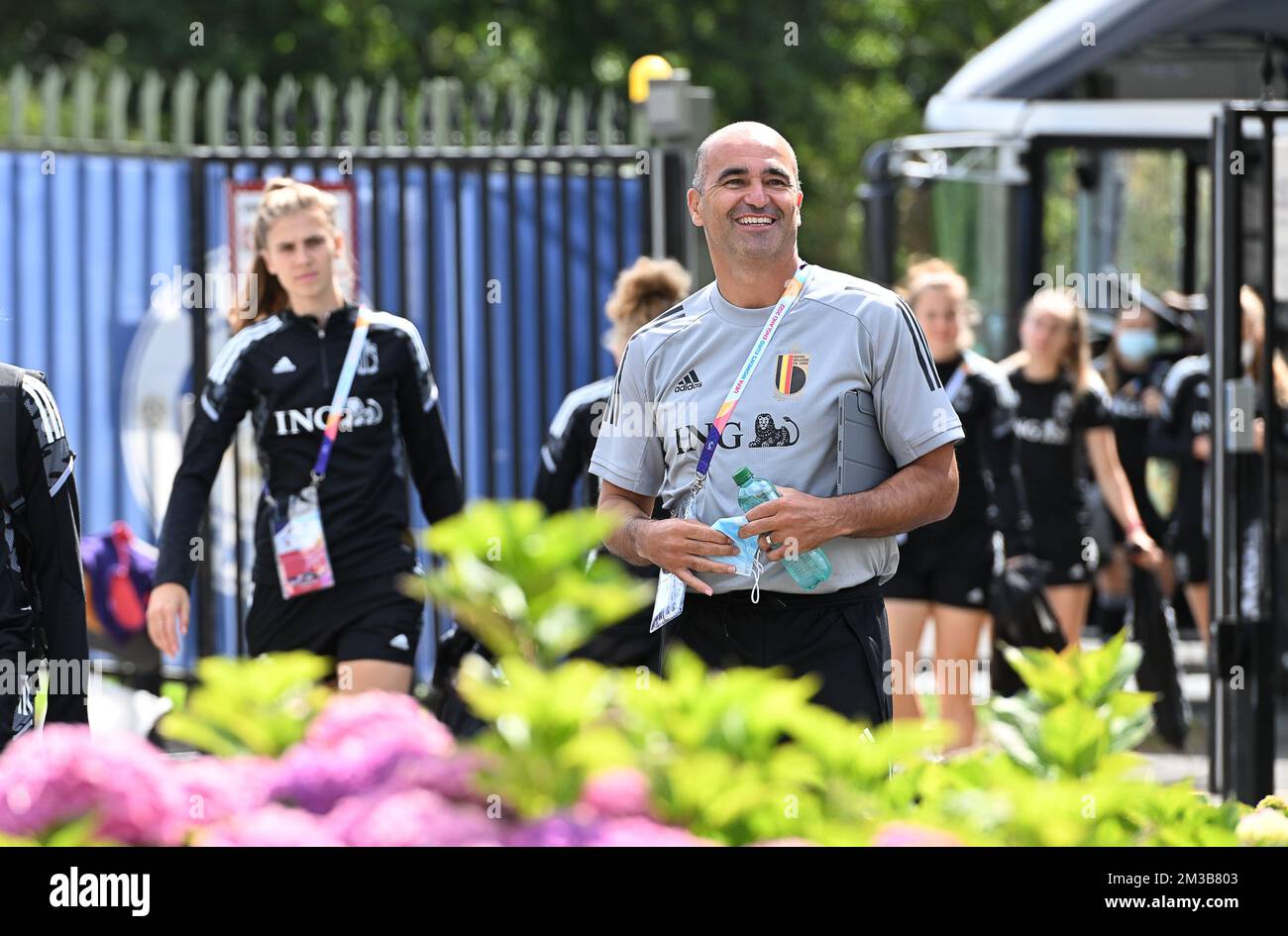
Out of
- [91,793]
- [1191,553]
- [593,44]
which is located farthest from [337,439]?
[593,44]

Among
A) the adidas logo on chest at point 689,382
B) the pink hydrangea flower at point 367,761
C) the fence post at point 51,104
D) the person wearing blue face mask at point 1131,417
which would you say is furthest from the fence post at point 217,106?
the pink hydrangea flower at point 367,761

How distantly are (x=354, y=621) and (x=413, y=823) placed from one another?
11.3 feet

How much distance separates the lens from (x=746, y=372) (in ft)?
11.4

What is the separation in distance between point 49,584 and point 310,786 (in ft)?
7.25

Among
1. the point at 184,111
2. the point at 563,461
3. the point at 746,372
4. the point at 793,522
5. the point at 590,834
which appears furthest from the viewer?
the point at 184,111

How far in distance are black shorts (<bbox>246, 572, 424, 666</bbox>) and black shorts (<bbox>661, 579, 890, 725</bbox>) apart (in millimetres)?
1540

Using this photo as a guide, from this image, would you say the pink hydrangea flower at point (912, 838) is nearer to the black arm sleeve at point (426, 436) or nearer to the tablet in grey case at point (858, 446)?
the tablet in grey case at point (858, 446)

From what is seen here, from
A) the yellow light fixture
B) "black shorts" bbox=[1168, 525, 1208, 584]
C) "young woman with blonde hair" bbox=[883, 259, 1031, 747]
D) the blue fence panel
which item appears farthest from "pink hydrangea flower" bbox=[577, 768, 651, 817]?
"black shorts" bbox=[1168, 525, 1208, 584]

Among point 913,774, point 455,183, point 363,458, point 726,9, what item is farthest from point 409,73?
point 913,774

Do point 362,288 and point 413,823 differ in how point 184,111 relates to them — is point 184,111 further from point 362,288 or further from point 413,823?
point 413,823

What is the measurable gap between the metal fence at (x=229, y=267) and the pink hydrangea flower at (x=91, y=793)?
206 inches

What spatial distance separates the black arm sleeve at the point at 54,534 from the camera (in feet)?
12.0

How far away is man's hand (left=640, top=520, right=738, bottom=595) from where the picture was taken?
339 cm
